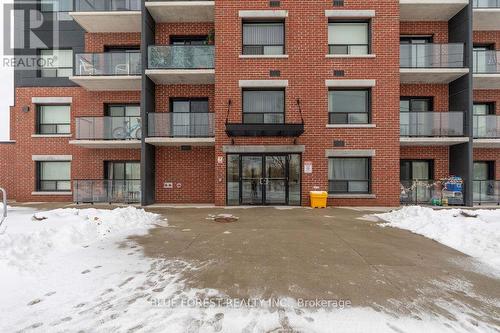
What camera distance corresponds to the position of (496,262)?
531cm

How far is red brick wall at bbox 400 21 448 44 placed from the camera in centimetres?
1481

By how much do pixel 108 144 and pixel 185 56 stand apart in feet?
22.7

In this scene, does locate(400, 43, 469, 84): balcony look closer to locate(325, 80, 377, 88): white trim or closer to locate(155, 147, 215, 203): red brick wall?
locate(325, 80, 377, 88): white trim

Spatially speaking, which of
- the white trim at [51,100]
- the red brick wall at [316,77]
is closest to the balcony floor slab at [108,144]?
the white trim at [51,100]

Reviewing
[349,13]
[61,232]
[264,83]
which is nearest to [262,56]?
[264,83]

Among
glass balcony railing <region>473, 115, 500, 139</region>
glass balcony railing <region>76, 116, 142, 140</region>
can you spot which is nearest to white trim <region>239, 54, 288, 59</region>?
glass balcony railing <region>76, 116, 142, 140</region>

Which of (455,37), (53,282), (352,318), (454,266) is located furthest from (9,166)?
(455,37)

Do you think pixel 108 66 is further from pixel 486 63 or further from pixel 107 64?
pixel 486 63

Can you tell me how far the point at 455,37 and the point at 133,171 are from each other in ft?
70.5

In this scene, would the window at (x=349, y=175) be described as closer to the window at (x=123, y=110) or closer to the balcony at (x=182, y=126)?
the balcony at (x=182, y=126)

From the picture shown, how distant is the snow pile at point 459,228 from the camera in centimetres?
604

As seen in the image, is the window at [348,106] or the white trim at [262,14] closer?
the white trim at [262,14]

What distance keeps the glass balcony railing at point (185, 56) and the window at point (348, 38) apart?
697 centimetres

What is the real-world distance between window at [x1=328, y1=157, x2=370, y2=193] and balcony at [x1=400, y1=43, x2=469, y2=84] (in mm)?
5736
